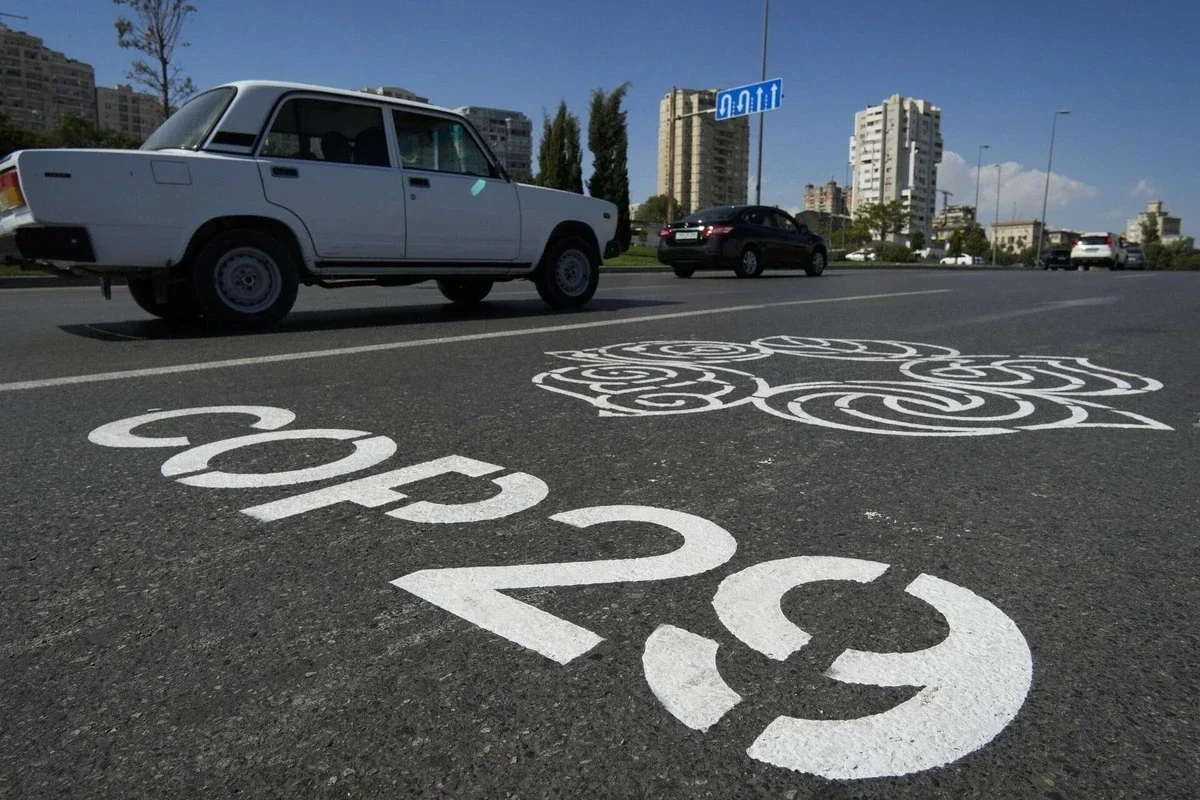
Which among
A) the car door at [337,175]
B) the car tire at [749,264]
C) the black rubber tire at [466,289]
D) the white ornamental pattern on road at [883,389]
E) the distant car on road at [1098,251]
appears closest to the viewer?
the white ornamental pattern on road at [883,389]

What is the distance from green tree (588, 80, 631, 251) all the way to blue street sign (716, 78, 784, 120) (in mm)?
11036

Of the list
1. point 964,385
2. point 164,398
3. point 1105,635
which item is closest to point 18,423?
point 164,398

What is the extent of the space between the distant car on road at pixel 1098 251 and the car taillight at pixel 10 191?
4406 cm

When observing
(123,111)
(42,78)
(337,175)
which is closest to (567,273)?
(337,175)

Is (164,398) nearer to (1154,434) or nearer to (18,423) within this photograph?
(18,423)

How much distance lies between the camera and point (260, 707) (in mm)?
1377

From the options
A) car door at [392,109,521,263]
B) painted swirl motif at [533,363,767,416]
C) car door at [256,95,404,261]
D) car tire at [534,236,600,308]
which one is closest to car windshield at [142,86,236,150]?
car door at [256,95,404,261]

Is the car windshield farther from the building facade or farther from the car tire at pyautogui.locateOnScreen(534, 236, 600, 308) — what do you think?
the building facade

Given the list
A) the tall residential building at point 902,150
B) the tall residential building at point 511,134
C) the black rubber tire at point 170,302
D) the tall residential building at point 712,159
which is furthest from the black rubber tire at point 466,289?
the tall residential building at point 902,150

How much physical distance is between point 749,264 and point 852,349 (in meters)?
12.8

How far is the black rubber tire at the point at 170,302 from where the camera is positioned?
675cm

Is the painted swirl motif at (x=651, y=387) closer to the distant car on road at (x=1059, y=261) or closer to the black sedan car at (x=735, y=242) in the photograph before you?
the black sedan car at (x=735, y=242)

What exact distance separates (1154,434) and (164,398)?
411 cm

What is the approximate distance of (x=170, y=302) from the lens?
688 centimetres
